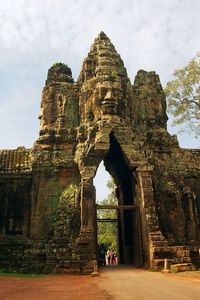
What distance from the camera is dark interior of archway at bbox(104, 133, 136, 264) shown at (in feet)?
50.6

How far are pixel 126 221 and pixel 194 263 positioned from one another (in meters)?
5.03

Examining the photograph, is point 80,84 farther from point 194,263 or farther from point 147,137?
point 194,263

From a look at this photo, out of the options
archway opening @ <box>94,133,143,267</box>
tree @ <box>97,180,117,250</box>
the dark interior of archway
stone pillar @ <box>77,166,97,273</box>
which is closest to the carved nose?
archway opening @ <box>94,133,143,267</box>

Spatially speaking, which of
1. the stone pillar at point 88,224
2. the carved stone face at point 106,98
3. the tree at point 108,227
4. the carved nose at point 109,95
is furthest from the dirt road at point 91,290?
the tree at point 108,227

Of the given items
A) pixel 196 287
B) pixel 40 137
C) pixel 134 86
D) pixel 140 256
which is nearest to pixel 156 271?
pixel 140 256

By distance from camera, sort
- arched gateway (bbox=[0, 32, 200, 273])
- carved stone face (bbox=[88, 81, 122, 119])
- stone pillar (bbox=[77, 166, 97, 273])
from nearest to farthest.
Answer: stone pillar (bbox=[77, 166, 97, 273]) → arched gateway (bbox=[0, 32, 200, 273]) → carved stone face (bbox=[88, 81, 122, 119])

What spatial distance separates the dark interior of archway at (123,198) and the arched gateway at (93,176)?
0.06 meters

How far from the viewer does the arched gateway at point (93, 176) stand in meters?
11.7

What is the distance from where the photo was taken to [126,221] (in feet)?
52.6

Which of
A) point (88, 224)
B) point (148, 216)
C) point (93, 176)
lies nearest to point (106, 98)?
point (93, 176)

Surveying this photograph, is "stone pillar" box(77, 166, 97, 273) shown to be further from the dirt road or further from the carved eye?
the carved eye

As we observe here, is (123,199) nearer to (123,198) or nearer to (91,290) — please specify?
(123,198)

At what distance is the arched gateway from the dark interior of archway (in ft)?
0.18

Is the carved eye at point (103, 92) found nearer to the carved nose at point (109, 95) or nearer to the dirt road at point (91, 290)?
the carved nose at point (109, 95)
